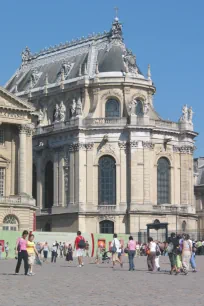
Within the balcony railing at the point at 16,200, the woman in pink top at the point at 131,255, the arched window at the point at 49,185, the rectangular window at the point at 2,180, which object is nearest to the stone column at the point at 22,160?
the balcony railing at the point at 16,200

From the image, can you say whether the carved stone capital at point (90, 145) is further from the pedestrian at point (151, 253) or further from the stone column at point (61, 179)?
the pedestrian at point (151, 253)

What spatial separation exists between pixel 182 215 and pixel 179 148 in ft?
25.3

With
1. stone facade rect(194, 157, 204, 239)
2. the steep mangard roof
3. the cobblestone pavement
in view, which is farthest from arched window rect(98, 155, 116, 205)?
the cobblestone pavement

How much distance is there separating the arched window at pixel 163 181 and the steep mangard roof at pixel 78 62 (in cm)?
1059

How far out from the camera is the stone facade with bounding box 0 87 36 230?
7269cm

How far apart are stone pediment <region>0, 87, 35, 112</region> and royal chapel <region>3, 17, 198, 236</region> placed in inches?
443

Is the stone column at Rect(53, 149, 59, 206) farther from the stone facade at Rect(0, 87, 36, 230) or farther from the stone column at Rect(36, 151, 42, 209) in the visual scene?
the stone facade at Rect(0, 87, 36, 230)

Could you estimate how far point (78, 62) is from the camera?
9669 centimetres

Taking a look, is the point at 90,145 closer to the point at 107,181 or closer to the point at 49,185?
the point at 107,181

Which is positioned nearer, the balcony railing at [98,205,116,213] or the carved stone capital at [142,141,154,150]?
the balcony railing at [98,205,116,213]

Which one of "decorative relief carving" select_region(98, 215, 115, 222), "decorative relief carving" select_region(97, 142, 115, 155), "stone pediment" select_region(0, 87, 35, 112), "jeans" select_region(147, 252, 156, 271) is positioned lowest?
"jeans" select_region(147, 252, 156, 271)

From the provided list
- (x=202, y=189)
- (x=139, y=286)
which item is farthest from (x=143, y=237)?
(x=139, y=286)

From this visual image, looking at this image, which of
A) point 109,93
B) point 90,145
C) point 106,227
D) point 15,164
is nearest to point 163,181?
point 106,227

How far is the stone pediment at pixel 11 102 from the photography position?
7294 centimetres
